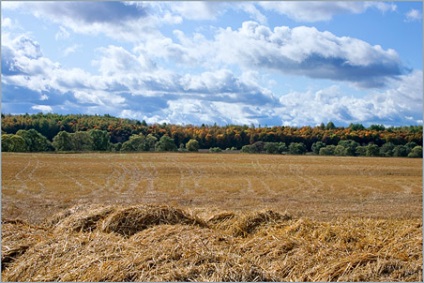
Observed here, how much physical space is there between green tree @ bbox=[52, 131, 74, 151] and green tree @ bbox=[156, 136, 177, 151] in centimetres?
1437

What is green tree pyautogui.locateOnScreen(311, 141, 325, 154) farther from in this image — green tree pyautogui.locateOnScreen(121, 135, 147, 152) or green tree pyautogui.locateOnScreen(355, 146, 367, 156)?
green tree pyautogui.locateOnScreen(121, 135, 147, 152)

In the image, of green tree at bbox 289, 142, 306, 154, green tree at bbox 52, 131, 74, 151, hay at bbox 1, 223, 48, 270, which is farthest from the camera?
green tree at bbox 289, 142, 306, 154

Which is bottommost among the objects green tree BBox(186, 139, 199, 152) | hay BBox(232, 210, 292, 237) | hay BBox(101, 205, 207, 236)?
hay BBox(232, 210, 292, 237)

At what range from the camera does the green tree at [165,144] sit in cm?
7456

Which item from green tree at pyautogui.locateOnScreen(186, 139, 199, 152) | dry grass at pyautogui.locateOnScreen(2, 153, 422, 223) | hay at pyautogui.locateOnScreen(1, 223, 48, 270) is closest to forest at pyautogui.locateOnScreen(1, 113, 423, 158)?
green tree at pyautogui.locateOnScreen(186, 139, 199, 152)

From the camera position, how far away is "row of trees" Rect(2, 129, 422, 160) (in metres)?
65.8

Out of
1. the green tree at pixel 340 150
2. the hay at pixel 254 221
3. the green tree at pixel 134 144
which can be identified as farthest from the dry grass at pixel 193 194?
the green tree at pixel 340 150

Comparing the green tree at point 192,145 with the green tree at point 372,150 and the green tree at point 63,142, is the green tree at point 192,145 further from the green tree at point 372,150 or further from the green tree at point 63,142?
the green tree at point 372,150

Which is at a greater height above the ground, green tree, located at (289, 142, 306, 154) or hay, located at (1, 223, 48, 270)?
green tree, located at (289, 142, 306, 154)

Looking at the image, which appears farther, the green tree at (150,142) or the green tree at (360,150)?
the green tree at (360,150)

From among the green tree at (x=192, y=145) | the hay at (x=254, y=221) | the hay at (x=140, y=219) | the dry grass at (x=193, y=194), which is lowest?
the dry grass at (x=193, y=194)

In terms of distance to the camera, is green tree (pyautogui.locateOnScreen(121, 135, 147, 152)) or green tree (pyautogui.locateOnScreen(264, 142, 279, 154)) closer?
green tree (pyautogui.locateOnScreen(121, 135, 147, 152))

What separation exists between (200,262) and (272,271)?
3.74ft

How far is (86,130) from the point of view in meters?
69.7
